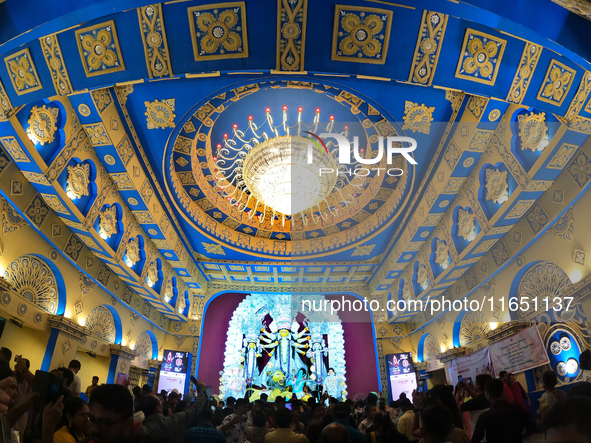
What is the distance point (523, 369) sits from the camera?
→ 7117 mm

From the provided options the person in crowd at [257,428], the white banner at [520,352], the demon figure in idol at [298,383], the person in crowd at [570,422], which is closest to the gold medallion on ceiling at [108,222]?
the person in crowd at [257,428]

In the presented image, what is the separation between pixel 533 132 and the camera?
19.5 feet

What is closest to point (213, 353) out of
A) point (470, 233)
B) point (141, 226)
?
point (141, 226)

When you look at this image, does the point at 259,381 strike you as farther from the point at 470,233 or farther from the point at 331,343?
the point at 470,233

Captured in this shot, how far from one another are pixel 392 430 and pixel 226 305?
13.4 metres

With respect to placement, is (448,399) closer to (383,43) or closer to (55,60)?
(383,43)

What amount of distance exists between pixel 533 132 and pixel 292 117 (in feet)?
17.9

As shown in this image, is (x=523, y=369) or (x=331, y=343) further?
(x=331, y=343)

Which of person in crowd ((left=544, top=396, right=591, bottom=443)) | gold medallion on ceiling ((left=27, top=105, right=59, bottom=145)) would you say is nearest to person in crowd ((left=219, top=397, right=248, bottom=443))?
person in crowd ((left=544, top=396, right=591, bottom=443))

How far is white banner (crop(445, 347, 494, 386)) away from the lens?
27.8ft

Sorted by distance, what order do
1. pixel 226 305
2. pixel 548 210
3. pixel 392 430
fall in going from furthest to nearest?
pixel 226 305
pixel 548 210
pixel 392 430

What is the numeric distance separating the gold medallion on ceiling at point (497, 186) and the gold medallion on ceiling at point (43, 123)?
8.20 meters

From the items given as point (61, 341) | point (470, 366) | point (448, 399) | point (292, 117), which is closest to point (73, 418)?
point (448, 399)

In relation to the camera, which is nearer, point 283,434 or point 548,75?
point 283,434
